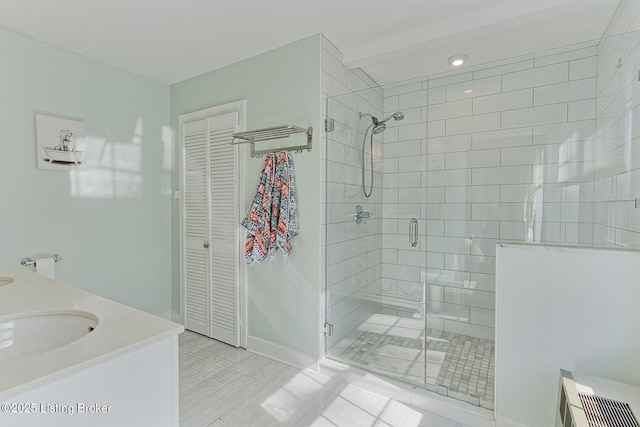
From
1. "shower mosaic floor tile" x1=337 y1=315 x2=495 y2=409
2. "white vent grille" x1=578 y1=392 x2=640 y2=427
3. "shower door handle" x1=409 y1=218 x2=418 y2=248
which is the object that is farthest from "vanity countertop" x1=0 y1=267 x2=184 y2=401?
"shower door handle" x1=409 y1=218 x2=418 y2=248

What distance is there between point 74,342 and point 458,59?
2.96m

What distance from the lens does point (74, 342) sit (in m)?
0.89

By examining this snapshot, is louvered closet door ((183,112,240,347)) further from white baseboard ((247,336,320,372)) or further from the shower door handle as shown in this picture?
the shower door handle

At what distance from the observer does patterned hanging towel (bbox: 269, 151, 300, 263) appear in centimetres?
238

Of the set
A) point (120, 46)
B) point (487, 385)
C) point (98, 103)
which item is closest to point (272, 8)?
point (120, 46)

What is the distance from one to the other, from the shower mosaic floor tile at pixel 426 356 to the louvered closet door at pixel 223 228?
1091 millimetres

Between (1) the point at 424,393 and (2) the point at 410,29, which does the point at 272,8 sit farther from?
(1) the point at 424,393

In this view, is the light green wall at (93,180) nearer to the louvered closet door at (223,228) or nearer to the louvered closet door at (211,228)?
the louvered closet door at (211,228)

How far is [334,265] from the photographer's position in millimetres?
2518

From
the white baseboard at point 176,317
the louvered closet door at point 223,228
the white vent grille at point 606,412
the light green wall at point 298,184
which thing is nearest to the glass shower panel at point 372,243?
the light green wall at point 298,184

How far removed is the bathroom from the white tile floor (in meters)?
0.22

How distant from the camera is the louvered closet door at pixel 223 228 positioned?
2758mm

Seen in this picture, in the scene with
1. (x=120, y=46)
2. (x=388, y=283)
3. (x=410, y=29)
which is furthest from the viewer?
(x=388, y=283)

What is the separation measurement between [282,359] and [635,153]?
8.41ft
